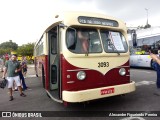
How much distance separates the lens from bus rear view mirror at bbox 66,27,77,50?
5469 mm

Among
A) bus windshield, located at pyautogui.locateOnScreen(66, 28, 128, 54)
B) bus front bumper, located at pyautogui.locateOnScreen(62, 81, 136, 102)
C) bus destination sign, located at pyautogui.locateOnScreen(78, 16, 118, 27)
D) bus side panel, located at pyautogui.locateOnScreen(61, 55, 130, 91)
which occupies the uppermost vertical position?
bus destination sign, located at pyautogui.locateOnScreen(78, 16, 118, 27)

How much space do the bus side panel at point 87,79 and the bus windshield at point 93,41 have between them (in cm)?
50

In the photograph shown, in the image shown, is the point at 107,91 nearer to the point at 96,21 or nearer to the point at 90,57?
the point at 90,57

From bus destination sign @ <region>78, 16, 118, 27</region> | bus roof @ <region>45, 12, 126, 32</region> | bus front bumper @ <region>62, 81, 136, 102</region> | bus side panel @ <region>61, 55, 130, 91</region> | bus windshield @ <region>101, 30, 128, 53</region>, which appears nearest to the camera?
bus front bumper @ <region>62, 81, 136, 102</region>

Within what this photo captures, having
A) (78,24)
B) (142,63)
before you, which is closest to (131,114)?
(78,24)

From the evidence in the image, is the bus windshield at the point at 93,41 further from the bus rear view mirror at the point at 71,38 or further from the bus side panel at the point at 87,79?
the bus side panel at the point at 87,79

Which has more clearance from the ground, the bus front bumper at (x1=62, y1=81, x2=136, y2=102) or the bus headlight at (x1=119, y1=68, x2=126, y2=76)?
the bus headlight at (x1=119, y1=68, x2=126, y2=76)

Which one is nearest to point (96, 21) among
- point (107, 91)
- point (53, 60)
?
point (107, 91)

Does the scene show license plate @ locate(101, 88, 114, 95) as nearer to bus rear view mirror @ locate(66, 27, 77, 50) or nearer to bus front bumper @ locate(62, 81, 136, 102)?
bus front bumper @ locate(62, 81, 136, 102)

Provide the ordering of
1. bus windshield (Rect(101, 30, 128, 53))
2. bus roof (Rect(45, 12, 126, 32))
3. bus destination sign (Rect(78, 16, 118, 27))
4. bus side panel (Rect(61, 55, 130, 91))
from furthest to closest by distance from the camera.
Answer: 1. bus windshield (Rect(101, 30, 128, 53))
2. bus destination sign (Rect(78, 16, 118, 27))
3. bus roof (Rect(45, 12, 126, 32))
4. bus side panel (Rect(61, 55, 130, 91))

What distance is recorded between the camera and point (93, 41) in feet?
19.2

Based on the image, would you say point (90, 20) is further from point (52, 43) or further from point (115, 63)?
point (52, 43)

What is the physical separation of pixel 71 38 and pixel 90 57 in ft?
2.38

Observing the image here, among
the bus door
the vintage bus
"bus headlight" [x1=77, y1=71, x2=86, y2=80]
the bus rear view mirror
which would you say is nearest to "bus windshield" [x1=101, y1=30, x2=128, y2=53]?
the vintage bus
